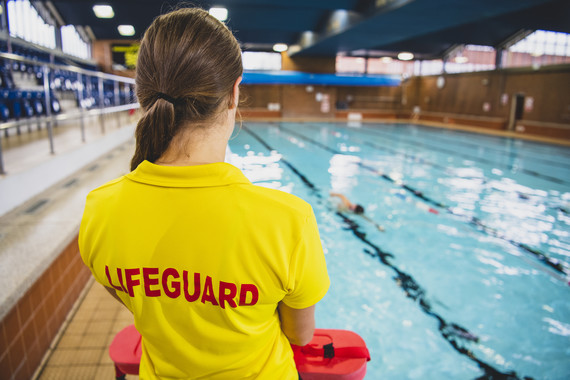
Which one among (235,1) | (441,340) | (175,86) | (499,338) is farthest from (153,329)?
(235,1)

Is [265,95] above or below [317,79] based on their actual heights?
below

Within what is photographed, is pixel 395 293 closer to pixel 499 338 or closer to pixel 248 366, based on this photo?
pixel 499 338

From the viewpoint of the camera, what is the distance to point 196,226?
2.10ft

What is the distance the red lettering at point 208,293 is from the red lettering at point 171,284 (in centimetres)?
5

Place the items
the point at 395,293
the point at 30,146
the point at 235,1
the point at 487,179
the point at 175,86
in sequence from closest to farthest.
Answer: the point at 175,86 < the point at 395,293 < the point at 30,146 < the point at 487,179 < the point at 235,1

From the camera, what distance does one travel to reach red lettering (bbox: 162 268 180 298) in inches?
26.3

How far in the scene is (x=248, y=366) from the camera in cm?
76

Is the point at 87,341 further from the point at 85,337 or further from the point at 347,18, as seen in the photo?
the point at 347,18

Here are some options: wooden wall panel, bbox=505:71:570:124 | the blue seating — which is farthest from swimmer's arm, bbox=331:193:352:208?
wooden wall panel, bbox=505:71:570:124

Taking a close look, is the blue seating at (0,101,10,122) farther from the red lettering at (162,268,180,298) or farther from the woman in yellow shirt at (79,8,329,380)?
the red lettering at (162,268,180,298)

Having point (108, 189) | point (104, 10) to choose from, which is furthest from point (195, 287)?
point (104, 10)

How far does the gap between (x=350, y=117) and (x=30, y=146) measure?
16.9 metres

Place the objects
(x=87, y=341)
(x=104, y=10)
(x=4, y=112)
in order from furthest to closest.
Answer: (x=104, y=10), (x=4, y=112), (x=87, y=341)

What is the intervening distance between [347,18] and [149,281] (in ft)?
34.8
